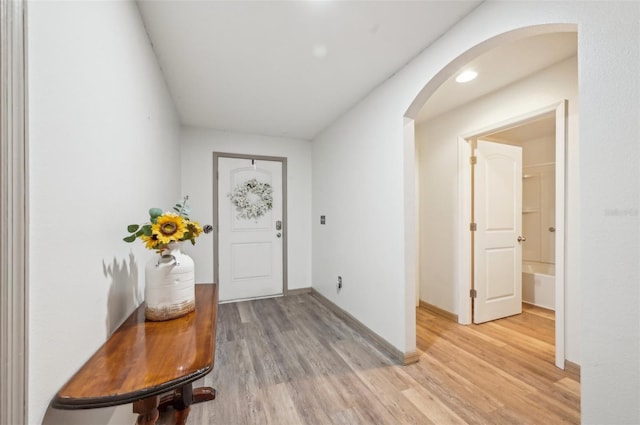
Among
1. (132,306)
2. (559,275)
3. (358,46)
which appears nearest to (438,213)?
(559,275)

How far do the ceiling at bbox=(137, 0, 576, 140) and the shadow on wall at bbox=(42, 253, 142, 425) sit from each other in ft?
4.56

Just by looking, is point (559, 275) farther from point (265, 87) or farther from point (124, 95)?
point (124, 95)

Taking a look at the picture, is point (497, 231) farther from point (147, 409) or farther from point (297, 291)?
point (147, 409)

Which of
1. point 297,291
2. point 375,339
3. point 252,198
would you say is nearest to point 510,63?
point 375,339

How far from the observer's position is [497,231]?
9.32 ft

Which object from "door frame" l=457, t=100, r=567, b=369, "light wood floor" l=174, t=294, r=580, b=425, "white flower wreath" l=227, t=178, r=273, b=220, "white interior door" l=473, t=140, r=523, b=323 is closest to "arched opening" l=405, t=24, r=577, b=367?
"door frame" l=457, t=100, r=567, b=369

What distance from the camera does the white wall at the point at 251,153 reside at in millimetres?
3318

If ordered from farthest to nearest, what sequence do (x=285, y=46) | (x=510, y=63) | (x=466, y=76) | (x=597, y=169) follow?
(x=466, y=76), (x=510, y=63), (x=285, y=46), (x=597, y=169)

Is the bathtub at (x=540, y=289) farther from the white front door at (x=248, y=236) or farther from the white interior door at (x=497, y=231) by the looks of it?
the white front door at (x=248, y=236)

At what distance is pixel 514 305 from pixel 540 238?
5.18 feet

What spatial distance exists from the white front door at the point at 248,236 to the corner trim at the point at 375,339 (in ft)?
3.11

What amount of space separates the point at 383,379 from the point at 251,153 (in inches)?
→ 118

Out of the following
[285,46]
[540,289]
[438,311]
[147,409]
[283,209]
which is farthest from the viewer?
[283,209]

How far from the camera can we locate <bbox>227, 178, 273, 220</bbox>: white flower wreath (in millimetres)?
3531
